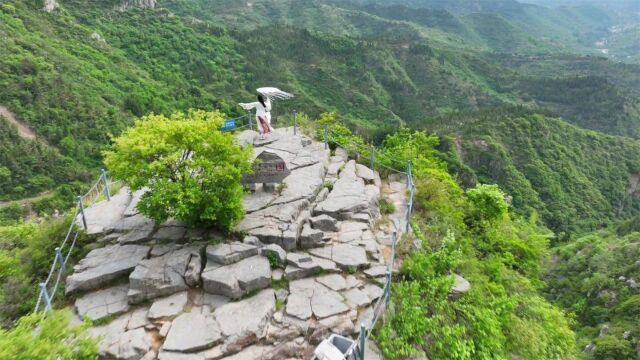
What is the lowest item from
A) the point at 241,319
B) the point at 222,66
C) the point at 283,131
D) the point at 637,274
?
the point at 637,274

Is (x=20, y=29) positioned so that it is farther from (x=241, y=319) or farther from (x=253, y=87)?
(x=241, y=319)

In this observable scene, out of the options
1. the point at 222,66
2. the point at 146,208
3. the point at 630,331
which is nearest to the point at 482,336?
the point at 146,208

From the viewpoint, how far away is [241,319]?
26.9 ft

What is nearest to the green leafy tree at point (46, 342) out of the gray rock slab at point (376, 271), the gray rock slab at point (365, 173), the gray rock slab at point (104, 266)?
the gray rock slab at point (104, 266)

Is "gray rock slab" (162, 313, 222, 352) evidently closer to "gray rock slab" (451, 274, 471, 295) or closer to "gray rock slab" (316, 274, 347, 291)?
"gray rock slab" (316, 274, 347, 291)

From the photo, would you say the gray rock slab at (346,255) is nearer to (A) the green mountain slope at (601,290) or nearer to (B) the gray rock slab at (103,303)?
(B) the gray rock slab at (103,303)

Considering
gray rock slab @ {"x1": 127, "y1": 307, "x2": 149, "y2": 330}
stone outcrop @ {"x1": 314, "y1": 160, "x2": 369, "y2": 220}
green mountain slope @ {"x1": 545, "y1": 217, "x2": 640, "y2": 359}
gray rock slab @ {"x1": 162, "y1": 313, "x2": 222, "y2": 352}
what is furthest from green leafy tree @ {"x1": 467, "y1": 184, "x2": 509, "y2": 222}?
green mountain slope @ {"x1": 545, "y1": 217, "x2": 640, "y2": 359}

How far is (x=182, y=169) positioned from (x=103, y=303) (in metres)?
3.31

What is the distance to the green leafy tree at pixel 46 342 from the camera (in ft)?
15.9

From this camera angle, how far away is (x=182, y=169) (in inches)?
377

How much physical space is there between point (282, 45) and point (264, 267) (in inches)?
5039

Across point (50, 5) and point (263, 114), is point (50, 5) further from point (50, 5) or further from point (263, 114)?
point (263, 114)

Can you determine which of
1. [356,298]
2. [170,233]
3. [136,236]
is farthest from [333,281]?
[136,236]

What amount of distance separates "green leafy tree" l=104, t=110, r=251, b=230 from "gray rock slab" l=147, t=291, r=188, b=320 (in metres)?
1.80
